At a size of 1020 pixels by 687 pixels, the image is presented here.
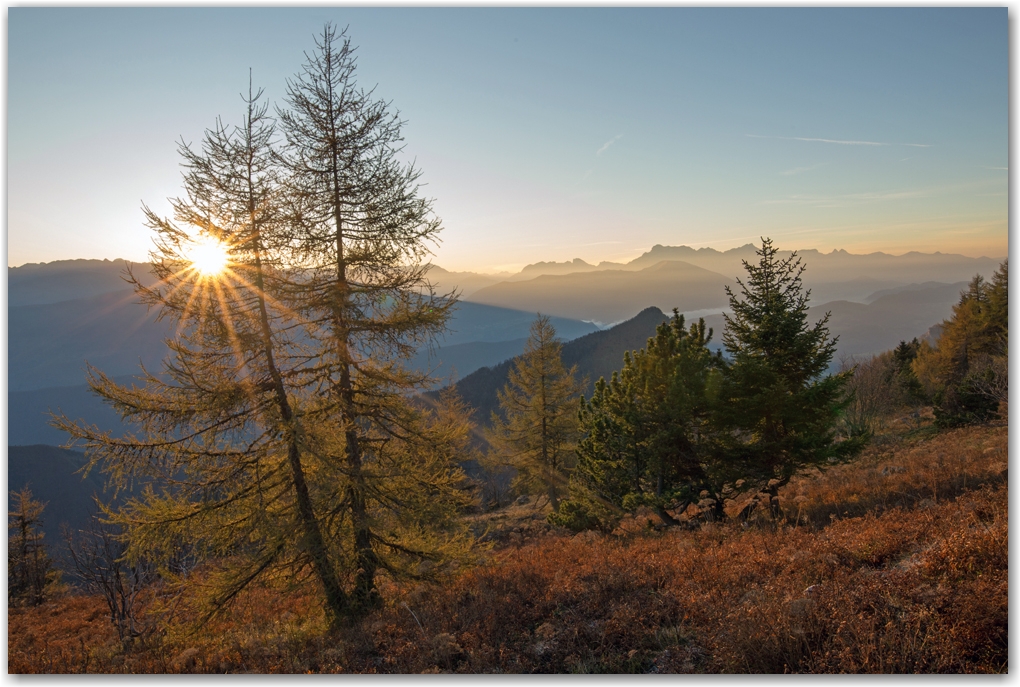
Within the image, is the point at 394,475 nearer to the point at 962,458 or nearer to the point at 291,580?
the point at 291,580

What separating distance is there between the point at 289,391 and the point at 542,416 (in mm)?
17931

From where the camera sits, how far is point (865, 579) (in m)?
5.04

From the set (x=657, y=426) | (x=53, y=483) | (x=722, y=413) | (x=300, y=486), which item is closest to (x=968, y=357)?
(x=722, y=413)

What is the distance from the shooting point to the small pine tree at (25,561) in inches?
820

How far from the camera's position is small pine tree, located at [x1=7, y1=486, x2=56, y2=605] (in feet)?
68.3

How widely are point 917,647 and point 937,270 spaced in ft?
28.7

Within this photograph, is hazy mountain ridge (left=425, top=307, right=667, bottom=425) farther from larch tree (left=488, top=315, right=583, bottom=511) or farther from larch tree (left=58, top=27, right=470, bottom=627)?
larch tree (left=58, top=27, right=470, bottom=627)

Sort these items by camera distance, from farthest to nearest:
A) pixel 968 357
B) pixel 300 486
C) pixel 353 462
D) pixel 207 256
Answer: pixel 968 357, pixel 353 462, pixel 300 486, pixel 207 256

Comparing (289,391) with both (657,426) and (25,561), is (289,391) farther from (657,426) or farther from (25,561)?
(25,561)

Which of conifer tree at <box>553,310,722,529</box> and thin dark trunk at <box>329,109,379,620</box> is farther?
conifer tree at <box>553,310,722,529</box>

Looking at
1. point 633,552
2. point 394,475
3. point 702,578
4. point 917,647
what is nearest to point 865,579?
point 917,647

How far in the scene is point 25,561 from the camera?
2283 centimetres

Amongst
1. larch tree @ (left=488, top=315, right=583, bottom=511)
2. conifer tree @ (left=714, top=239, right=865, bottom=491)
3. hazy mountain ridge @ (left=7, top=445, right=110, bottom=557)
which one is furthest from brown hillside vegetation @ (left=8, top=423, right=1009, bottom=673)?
hazy mountain ridge @ (left=7, top=445, right=110, bottom=557)

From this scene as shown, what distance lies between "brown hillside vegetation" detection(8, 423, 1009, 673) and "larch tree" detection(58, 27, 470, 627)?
4.31 feet
